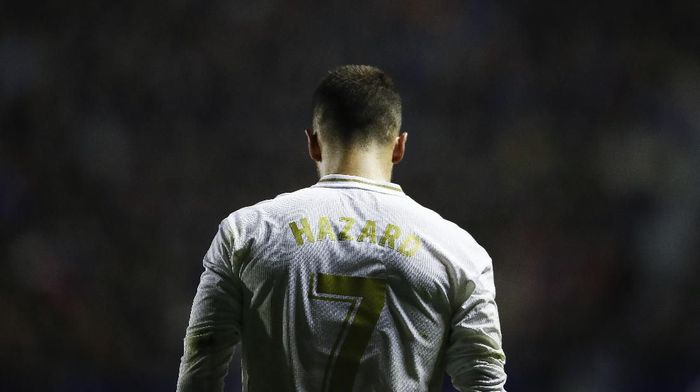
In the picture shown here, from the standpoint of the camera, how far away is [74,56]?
14.0 feet

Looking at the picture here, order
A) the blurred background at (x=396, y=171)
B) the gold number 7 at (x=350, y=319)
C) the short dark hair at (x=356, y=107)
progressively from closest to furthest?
the gold number 7 at (x=350, y=319)
the short dark hair at (x=356, y=107)
the blurred background at (x=396, y=171)

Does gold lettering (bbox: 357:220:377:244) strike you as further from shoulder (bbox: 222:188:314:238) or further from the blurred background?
the blurred background

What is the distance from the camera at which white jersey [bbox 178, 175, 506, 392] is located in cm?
115

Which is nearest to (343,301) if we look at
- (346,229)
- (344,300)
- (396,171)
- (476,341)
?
(344,300)

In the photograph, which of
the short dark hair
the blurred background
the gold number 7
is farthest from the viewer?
the blurred background

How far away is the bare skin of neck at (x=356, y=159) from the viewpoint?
1239 millimetres

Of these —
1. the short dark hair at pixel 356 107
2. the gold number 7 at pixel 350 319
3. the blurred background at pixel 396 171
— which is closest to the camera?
the gold number 7 at pixel 350 319

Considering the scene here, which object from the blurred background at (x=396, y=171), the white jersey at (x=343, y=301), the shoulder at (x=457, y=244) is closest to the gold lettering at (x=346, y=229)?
the white jersey at (x=343, y=301)

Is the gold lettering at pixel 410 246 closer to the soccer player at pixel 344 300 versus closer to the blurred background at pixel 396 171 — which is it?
the soccer player at pixel 344 300

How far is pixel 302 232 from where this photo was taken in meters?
1.17

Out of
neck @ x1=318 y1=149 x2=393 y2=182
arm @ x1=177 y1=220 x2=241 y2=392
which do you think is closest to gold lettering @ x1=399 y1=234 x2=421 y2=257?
neck @ x1=318 y1=149 x2=393 y2=182

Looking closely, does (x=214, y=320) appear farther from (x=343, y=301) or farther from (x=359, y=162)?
(x=359, y=162)

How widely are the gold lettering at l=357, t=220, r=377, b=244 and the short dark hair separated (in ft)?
0.47

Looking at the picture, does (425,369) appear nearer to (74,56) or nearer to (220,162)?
(220,162)
